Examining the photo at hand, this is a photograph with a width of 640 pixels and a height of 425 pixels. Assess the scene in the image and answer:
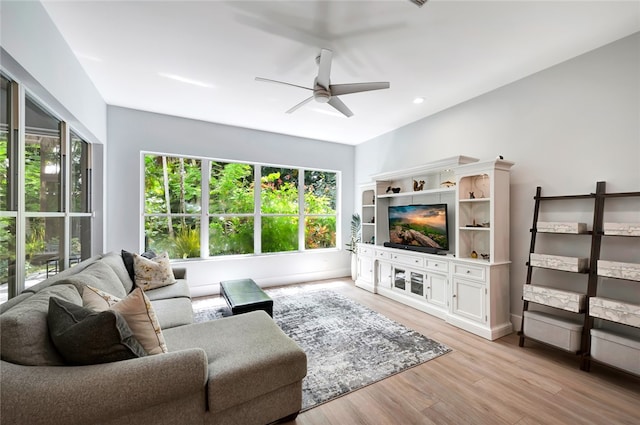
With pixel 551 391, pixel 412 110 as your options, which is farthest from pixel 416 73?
pixel 551 391

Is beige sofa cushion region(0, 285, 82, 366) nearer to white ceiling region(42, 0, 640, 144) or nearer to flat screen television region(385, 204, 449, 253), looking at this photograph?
white ceiling region(42, 0, 640, 144)

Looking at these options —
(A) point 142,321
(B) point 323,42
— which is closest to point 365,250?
(B) point 323,42

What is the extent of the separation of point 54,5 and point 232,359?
2876 millimetres

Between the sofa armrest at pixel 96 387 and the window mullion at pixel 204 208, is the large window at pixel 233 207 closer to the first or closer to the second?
the window mullion at pixel 204 208

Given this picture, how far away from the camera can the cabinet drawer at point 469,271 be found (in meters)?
3.07

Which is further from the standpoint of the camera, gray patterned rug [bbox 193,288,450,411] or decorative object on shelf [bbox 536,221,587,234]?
decorative object on shelf [bbox 536,221,587,234]

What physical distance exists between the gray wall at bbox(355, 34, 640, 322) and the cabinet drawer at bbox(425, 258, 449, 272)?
0.73 m

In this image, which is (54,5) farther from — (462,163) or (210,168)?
(462,163)

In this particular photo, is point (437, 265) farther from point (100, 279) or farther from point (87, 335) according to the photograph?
point (100, 279)

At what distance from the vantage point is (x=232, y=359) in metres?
1.61

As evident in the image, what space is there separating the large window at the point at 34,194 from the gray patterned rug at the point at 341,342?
174 cm

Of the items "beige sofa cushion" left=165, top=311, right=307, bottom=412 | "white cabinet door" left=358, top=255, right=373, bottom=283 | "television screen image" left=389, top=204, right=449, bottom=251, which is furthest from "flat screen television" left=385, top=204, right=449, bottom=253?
"beige sofa cushion" left=165, top=311, right=307, bottom=412

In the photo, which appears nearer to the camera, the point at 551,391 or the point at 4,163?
the point at 4,163

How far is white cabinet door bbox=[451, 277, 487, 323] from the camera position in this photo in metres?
3.05
